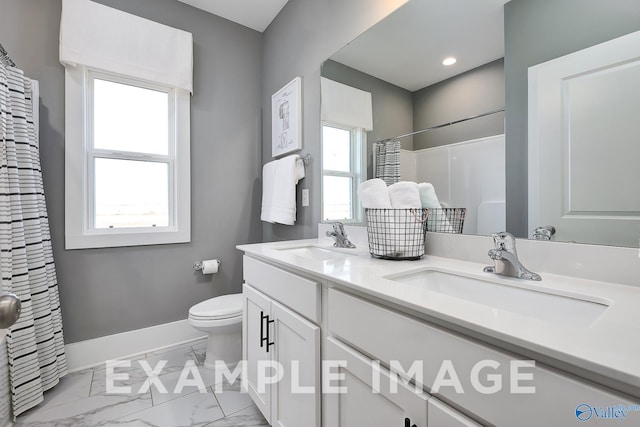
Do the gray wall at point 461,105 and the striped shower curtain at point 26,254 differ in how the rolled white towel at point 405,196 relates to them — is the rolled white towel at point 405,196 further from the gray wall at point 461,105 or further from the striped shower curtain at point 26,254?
the striped shower curtain at point 26,254

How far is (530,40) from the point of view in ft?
3.07

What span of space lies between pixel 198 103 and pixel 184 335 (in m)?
1.83

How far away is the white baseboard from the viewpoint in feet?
6.12

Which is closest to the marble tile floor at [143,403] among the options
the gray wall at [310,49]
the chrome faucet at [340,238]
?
the chrome faucet at [340,238]

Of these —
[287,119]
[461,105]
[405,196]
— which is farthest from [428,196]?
[287,119]

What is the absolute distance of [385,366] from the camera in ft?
2.37

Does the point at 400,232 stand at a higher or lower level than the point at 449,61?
lower

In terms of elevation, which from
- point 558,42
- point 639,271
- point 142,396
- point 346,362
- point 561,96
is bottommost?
point 142,396

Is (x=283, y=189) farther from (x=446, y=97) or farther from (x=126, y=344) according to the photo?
(x=126, y=344)

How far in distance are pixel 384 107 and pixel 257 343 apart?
50.9 inches

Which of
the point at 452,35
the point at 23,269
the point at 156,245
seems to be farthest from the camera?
the point at 156,245

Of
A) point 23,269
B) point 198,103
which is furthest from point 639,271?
point 198,103

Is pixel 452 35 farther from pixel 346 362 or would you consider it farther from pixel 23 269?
pixel 23 269

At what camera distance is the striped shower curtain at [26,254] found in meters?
1.40
